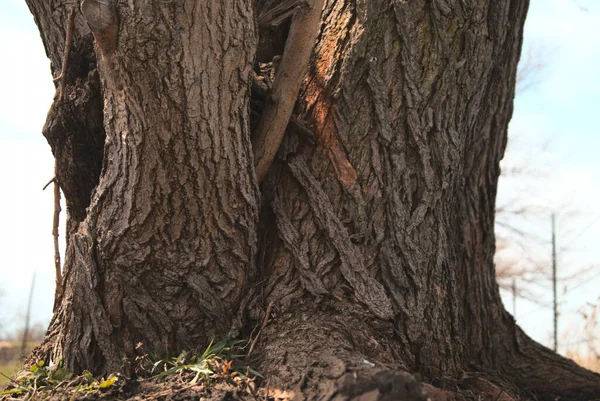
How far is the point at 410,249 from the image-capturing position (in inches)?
105

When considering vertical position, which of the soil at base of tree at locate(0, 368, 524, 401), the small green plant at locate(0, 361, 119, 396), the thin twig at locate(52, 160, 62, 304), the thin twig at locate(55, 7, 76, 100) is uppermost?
the thin twig at locate(55, 7, 76, 100)

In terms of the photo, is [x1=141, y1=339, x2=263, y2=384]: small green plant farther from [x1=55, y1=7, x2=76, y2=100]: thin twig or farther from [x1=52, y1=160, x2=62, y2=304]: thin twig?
→ [x1=55, y1=7, x2=76, y2=100]: thin twig

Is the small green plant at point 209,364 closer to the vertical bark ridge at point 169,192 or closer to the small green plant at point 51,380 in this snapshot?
the vertical bark ridge at point 169,192

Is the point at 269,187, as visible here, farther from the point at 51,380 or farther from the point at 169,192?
the point at 51,380

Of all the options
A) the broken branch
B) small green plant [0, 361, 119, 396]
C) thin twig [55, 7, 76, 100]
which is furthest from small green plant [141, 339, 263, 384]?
thin twig [55, 7, 76, 100]

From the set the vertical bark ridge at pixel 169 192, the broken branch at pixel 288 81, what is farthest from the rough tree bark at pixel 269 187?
the broken branch at pixel 288 81

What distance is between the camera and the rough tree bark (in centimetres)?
225

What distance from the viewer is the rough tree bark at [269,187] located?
88.4 inches

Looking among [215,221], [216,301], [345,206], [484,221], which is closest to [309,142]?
[345,206]

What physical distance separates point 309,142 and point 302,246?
21.0 inches

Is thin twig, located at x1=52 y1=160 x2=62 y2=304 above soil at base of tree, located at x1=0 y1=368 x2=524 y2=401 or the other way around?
above

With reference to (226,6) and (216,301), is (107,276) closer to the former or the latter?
(216,301)

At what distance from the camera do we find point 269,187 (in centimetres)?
277

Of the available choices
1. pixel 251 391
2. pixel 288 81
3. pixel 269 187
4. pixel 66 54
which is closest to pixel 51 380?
pixel 251 391
